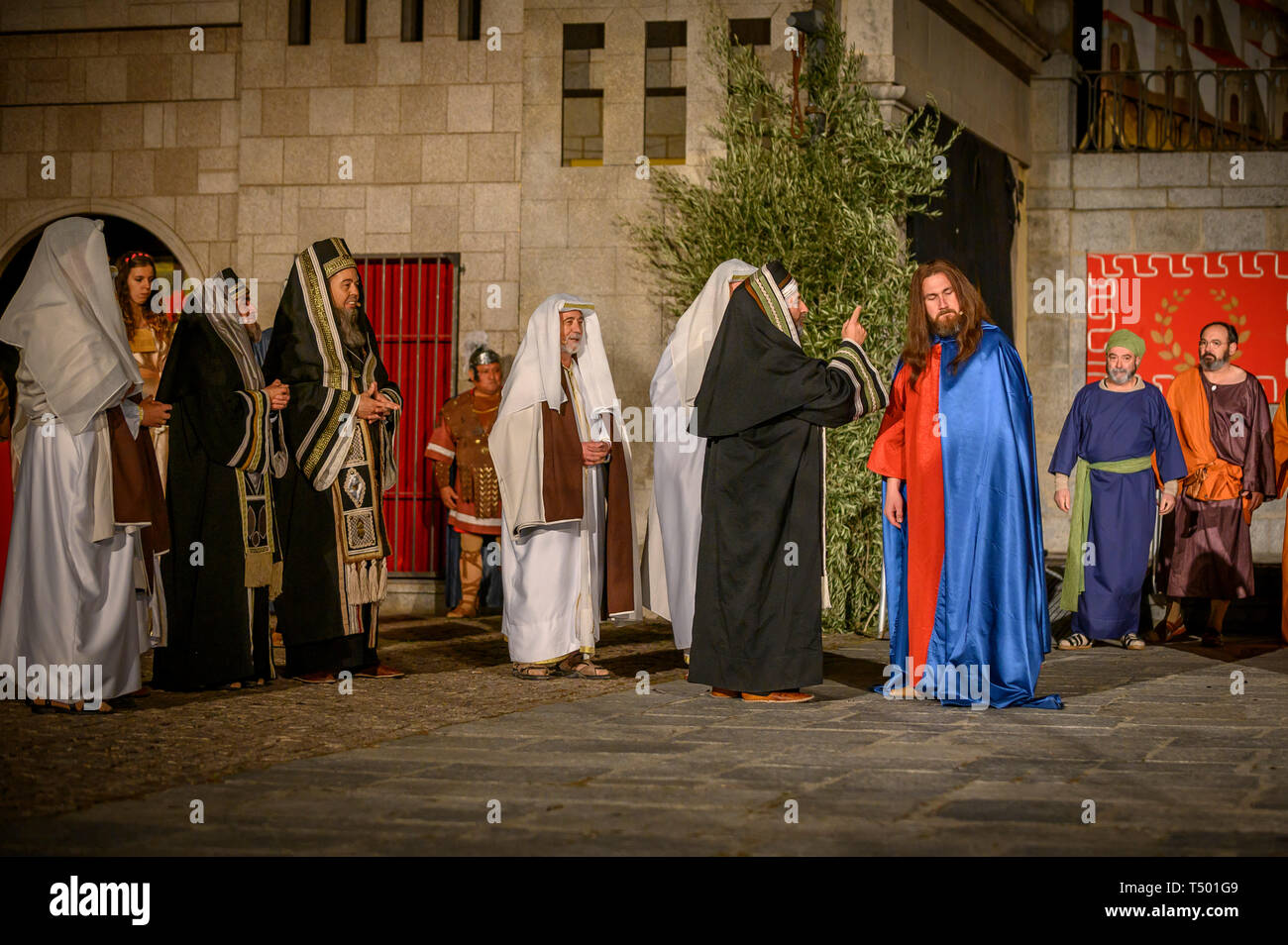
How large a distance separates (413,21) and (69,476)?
235 inches

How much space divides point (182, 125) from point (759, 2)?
4.34m

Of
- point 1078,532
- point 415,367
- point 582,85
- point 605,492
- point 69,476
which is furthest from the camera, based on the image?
point 582,85

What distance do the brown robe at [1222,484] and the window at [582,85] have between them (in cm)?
447

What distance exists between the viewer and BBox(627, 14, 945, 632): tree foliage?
30.3 ft

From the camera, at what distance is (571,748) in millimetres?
5070

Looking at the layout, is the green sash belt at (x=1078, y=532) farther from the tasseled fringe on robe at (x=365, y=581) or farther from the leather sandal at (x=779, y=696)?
the tasseled fringe on robe at (x=365, y=581)

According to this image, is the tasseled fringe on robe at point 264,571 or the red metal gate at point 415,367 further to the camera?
the red metal gate at point 415,367

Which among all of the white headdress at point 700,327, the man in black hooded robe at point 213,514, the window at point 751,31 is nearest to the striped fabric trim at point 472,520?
the white headdress at point 700,327

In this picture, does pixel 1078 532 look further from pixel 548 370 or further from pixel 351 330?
pixel 351 330

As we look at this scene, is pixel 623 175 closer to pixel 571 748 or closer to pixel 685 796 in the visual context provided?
pixel 571 748

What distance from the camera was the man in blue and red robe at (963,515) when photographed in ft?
20.3

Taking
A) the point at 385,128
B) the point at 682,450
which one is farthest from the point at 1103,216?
the point at 682,450

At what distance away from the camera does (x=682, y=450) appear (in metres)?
7.89

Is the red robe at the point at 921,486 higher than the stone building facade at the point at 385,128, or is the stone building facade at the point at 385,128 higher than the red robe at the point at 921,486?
the stone building facade at the point at 385,128
